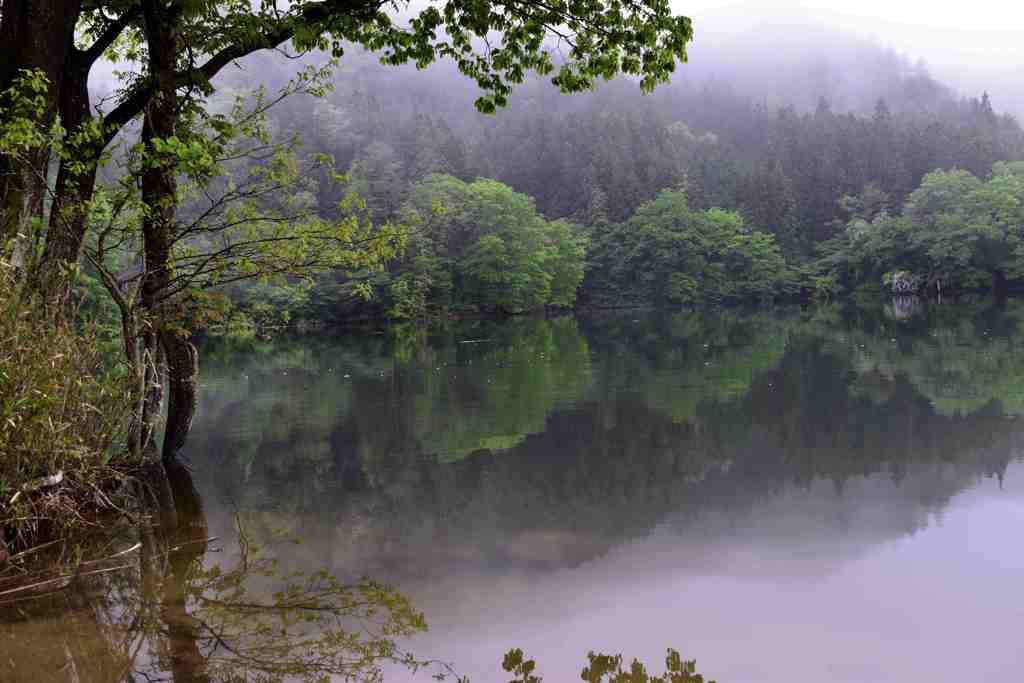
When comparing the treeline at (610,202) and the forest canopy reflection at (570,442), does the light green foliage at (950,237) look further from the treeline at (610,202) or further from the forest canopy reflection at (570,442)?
the forest canopy reflection at (570,442)

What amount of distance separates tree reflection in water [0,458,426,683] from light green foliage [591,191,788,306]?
58042 mm

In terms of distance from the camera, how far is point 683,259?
209 feet

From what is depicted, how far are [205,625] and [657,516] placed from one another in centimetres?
367

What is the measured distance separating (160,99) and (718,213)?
200 ft

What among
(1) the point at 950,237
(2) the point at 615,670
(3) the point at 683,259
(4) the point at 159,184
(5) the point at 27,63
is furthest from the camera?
(3) the point at 683,259

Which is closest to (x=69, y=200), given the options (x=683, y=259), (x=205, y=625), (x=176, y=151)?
(x=176, y=151)

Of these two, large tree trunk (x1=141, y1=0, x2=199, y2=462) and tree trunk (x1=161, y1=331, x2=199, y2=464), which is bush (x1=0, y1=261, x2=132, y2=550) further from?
tree trunk (x1=161, y1=331, x2=199, y2=464)

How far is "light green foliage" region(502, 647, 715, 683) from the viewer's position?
13.8 ft

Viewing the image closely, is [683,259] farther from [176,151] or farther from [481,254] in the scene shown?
[176,151]

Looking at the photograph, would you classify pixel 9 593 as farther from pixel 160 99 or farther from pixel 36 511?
pixel 160 99

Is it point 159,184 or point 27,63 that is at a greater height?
point 27,63

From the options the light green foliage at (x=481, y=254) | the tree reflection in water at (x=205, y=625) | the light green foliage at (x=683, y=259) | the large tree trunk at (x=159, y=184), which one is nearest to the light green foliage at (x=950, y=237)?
the light green foliage at (x=683, y=259)

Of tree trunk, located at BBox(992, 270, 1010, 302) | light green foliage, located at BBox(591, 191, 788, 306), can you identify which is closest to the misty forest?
light green foliage, located at BBox(591, 191, 788, 306)

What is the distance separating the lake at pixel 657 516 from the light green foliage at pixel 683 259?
47.6 meters
